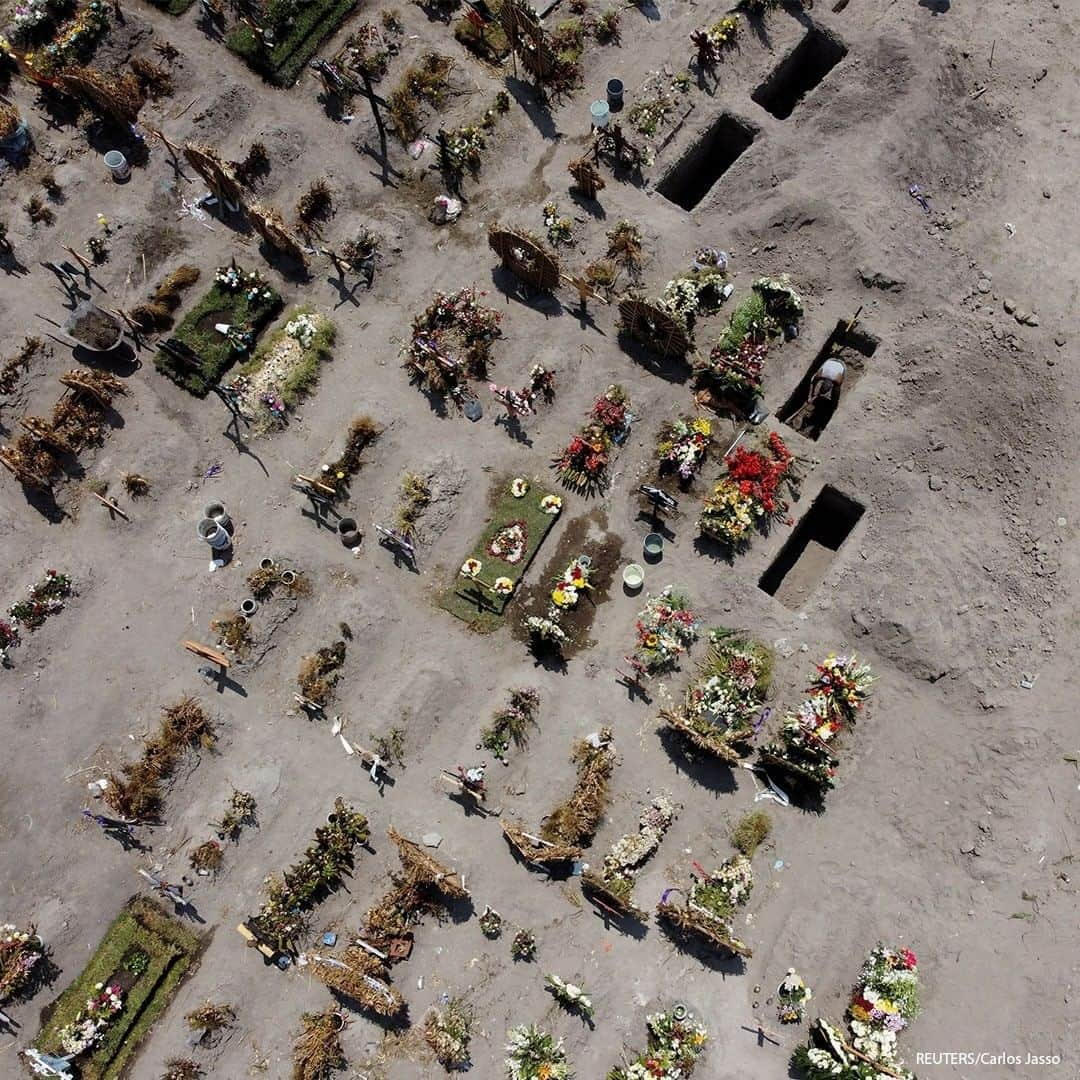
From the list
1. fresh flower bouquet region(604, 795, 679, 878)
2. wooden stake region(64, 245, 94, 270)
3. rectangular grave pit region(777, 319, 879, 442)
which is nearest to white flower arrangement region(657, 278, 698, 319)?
rectangular grave pit region(777, 319, 879, 442)

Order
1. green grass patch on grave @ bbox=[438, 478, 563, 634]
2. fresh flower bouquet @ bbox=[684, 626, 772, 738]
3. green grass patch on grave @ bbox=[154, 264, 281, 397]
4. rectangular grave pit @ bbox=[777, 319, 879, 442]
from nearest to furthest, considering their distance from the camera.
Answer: fresh flower bouquet @ bbox=[684, 626, 772, 738]
green grass patch on grave @ bbox=[438, 478, 563, 634]
rectangular grave pit @ bbox=[777, 319, 879, 442]
green grass patch on grave @ bbox=[154, 264, 281, 397]

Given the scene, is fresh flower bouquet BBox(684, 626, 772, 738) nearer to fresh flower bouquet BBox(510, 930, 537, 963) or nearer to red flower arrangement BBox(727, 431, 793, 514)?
red flower arrangement BBox(727, 431, 793, 514)

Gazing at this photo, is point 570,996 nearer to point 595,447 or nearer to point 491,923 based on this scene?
point 491,923

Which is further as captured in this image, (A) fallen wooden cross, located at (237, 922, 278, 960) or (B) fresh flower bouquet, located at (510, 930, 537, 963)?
(A) fallen wooden cross, located at (237, 922, 278, 960)

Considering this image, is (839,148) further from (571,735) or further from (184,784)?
(184,784)

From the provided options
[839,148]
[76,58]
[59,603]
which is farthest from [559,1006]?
[76,58]

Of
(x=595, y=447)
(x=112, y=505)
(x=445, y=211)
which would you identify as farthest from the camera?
(x=445, y=211)

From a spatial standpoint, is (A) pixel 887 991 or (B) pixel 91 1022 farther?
(B) pixel 91 1022

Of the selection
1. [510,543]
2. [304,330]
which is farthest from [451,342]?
[510,543]
